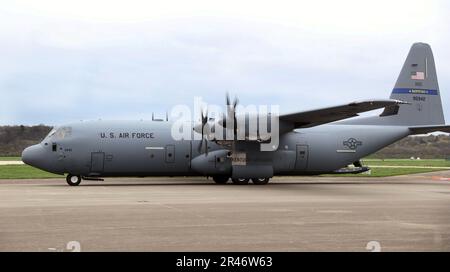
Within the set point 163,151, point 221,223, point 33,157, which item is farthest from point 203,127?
point 221,223

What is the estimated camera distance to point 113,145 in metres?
26.8

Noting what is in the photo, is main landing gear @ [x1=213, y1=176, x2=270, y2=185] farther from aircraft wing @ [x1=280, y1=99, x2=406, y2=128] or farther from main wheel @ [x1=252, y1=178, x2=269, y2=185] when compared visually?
aircraft wing @ [x1=280, y1=99, x2=406, y2=128]

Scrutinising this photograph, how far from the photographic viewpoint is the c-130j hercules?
26.4 meters

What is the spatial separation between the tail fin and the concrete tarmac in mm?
12626

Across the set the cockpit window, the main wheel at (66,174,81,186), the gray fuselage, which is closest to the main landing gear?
the gray fuselage

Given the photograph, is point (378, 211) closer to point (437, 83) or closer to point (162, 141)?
point (162, 141)

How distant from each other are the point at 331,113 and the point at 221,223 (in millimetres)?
14212

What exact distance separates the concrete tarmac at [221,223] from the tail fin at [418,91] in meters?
12.6

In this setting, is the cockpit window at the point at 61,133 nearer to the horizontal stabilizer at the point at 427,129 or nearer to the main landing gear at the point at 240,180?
the main landing gear at the point at 240,180

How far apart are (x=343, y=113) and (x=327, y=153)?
14.9 ft

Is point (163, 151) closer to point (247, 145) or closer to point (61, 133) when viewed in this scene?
point (247, 145)

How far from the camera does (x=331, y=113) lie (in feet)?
83.4

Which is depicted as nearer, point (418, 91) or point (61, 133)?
point (61, 133)
